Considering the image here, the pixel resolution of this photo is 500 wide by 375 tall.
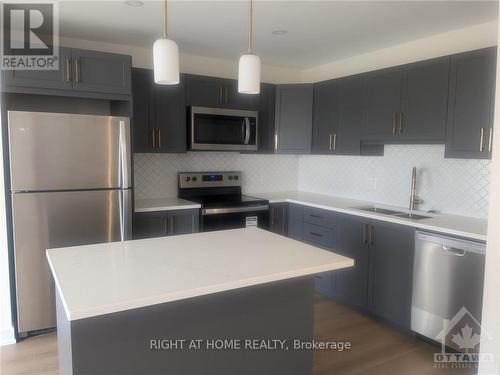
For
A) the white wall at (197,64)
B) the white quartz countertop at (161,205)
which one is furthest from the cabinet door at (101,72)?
the white quartz countertop at (161,205)

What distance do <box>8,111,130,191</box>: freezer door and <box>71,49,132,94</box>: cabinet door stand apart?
0.26 m

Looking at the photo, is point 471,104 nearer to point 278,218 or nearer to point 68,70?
point 278,218

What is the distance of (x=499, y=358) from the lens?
1929mm

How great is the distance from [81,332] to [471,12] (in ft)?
10.4

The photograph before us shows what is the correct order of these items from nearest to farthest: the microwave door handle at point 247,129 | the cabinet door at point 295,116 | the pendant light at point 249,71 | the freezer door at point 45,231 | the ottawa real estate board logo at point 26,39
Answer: the pendant light at point 249,71
the ottawa real estate board logo at point 26,39
the freezer door at point 45,231
the microwave door handle at point 247,129
the cabinet door at point 295,116

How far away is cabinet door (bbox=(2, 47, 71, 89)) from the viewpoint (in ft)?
9.05

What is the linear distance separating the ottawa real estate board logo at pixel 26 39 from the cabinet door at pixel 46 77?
0.03m

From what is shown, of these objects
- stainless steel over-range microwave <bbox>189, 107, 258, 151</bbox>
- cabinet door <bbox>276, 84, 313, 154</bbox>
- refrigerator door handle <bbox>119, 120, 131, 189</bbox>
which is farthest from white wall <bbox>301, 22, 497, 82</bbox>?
refrigerator door handle <bbox>119, 120, 131, 189</bbox>

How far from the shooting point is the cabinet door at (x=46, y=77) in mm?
2760

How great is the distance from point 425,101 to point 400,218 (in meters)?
0.96

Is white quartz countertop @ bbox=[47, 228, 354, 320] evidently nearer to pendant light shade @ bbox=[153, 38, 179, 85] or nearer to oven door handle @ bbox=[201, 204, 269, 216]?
pendant light shade @ bbox=[153, 38, 179, 85]

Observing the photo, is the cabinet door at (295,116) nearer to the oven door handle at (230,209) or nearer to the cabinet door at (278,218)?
the cabinet door at (278,218)

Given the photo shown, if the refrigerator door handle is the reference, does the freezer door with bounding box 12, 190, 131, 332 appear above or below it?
below

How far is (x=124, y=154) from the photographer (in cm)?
305
